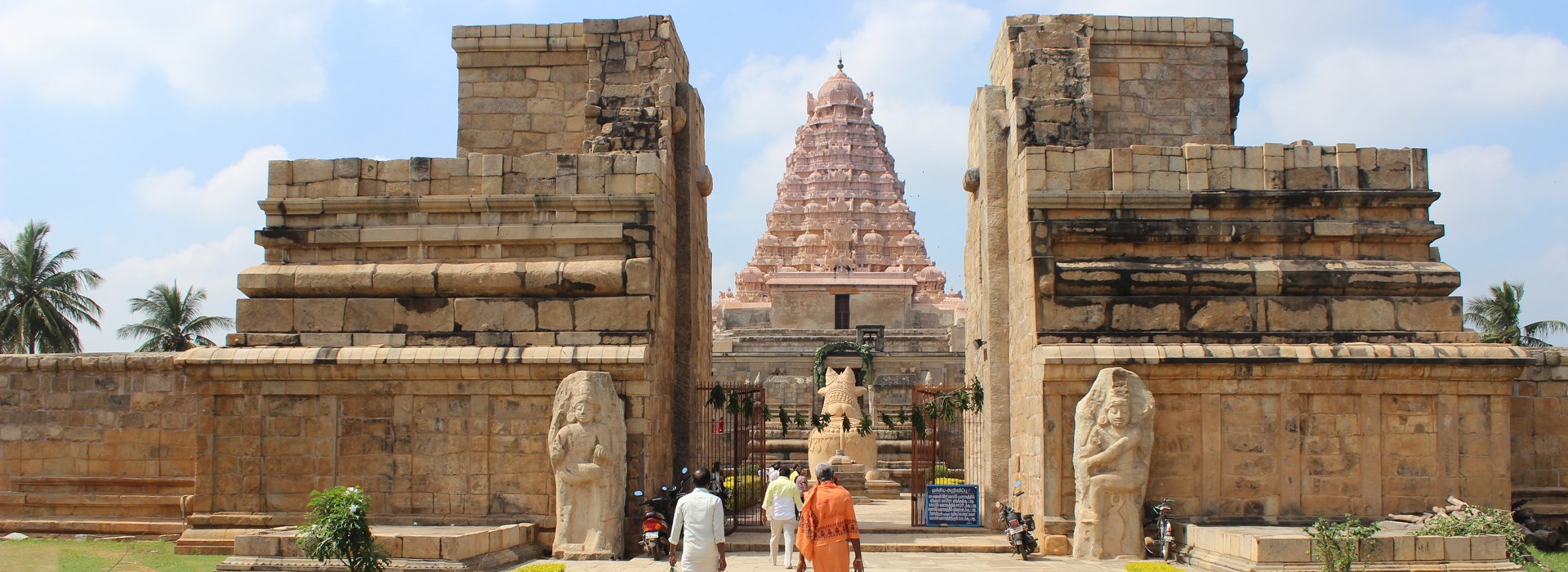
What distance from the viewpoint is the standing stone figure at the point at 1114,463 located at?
12.1 metres

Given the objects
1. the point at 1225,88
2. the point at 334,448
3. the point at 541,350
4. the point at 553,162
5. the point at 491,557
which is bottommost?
the point at 491,557

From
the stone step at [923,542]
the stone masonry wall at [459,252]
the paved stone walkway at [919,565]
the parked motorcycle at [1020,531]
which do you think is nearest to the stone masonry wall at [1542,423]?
the paved stone walkway at [919,565]

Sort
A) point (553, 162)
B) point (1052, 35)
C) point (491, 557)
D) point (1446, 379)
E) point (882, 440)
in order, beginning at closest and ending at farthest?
point (491, 557) < point (1446, 379) < point (553, 162) < point (1052, 35) < point (882, 440)

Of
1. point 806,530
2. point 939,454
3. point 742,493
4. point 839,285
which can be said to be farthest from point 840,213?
point 806,530

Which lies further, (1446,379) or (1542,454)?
(1542,454)

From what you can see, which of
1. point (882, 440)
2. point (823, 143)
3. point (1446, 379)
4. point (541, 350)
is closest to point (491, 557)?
point (541, 350)

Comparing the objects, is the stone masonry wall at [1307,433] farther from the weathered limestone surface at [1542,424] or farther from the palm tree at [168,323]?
the palm tree at [168,323]

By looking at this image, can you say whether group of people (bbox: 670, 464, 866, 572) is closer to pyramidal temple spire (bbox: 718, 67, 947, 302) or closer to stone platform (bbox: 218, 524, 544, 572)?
stone platform (bbox: 218, 524, 544, 572)

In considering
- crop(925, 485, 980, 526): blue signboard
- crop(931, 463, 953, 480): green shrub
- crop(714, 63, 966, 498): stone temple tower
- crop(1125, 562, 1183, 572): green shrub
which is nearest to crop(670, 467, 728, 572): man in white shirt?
crop(1125, 562, 1183, 572): green shrub

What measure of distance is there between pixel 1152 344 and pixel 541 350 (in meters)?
6.05

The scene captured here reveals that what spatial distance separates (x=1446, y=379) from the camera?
1261cm

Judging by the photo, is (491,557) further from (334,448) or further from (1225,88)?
(1225,88)

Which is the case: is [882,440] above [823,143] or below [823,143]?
below

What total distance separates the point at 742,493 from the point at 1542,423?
32.2ft
